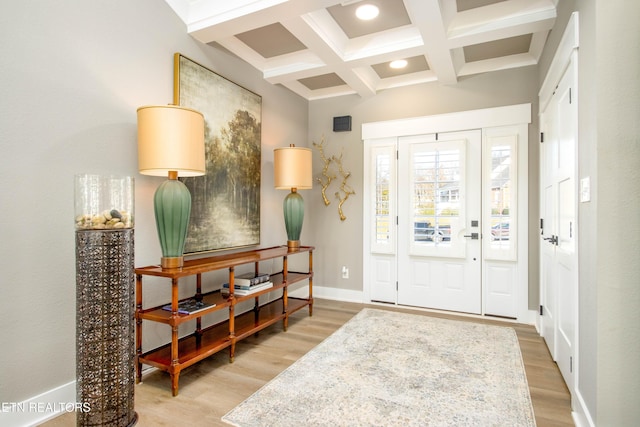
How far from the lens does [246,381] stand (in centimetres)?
239

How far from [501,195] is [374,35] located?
2.12m

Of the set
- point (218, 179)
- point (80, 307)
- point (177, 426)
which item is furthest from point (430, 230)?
point (80, 307)

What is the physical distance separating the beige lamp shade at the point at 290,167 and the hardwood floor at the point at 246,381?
1445mm

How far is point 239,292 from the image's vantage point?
289 centimetres

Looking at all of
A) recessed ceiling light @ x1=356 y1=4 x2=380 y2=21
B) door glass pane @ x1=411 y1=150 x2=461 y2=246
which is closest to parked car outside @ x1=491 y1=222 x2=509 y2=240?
door glass pane @ x1=411 y1=150 x2=461 y2=246

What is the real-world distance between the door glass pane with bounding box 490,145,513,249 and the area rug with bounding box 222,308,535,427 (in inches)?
38.8

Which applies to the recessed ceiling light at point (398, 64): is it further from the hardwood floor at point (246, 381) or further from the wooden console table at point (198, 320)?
the hardwood floor at point (246, 381)

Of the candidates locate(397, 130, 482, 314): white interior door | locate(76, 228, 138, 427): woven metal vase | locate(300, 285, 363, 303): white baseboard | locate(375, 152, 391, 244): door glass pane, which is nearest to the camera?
locate(76, 228, 138, 427): woven metal vase

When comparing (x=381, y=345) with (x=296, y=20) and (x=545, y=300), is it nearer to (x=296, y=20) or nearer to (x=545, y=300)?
(x=545, y=300)

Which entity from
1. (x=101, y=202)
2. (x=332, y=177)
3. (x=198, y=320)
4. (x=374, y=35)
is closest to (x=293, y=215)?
(x=332, y=177)

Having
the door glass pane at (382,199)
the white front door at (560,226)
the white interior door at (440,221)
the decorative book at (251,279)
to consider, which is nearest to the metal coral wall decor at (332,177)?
the door glass pane at (382,199)

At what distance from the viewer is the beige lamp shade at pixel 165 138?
215 cm

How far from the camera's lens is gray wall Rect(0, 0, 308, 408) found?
1806 mm

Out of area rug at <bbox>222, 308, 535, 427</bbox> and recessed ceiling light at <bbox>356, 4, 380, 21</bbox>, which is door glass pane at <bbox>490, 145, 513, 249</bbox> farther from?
recessed ceiling light at <bbox>356, 4, 380, 21</bbox>
